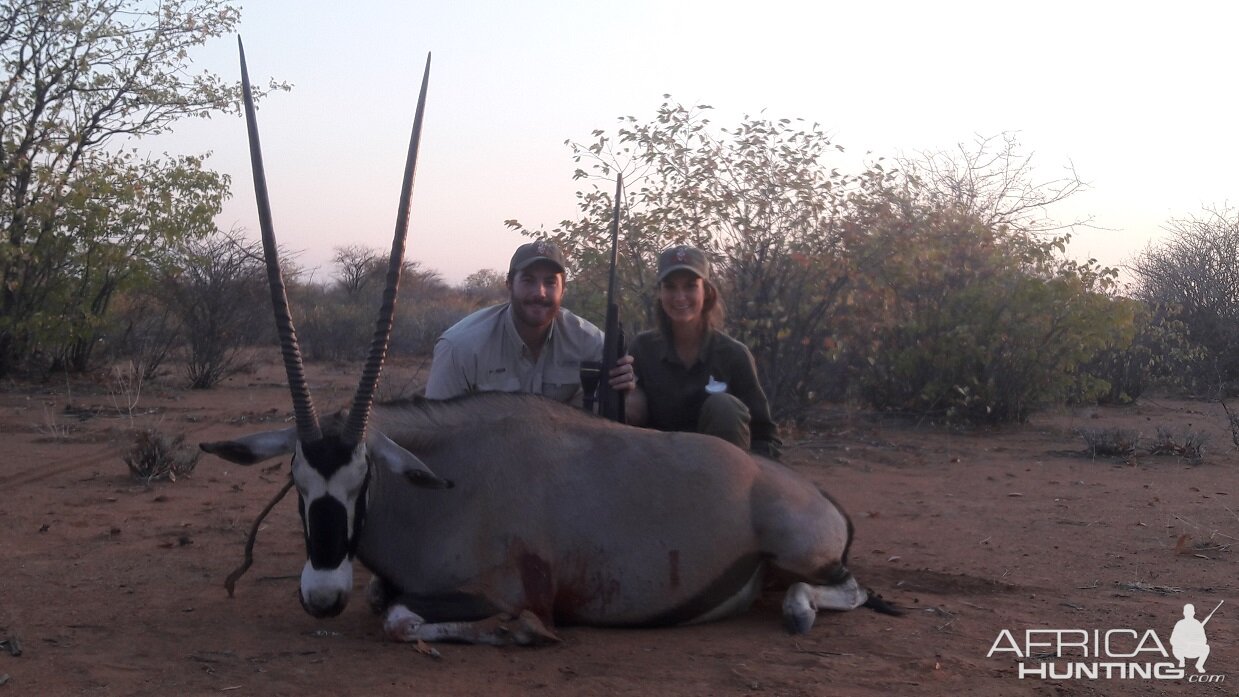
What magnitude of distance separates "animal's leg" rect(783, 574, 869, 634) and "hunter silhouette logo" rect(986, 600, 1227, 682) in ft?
2.41

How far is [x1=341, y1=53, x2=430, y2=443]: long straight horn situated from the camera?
15.7 feet

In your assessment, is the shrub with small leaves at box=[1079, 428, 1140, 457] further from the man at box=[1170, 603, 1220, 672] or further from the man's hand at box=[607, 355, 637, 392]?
the man's hand at box=[607, 355, 637, 392]

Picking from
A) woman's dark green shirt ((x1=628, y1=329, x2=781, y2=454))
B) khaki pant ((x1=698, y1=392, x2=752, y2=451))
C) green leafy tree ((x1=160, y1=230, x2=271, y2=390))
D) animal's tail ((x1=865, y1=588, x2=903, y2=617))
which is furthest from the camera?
green leafy tree ((x1=160, y1=230, x2=271, y2=390))

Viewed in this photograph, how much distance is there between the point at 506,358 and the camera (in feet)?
23.7

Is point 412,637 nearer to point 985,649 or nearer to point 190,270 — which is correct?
point 985,649

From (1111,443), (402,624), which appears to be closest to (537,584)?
(402,624)

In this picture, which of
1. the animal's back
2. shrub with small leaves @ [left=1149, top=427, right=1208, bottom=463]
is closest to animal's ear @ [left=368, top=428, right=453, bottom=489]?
the animal's back

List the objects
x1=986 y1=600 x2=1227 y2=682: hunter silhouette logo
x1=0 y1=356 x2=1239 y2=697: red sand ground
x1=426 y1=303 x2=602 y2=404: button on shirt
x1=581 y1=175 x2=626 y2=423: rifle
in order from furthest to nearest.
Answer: x1=426 y1=303 x2=602 y2=404: button on shirt < x1=581 y1=175 x2=626 y2=423: rifle < x1=986 y1=600 x2=1227 y2=682: hunter silhouette logo < x1=0 y1=356 x2=1239 y2=697: red sand ground

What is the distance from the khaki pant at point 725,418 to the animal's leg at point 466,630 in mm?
1800

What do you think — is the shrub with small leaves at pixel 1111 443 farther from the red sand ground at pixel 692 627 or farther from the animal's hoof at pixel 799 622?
the animal's hoof at pixel 799 622

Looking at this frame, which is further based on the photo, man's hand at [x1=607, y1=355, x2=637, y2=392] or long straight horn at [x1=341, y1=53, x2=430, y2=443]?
man's hand at [x1=607, y1=355, x2=637, y2=392]

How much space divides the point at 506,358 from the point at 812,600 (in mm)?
2766

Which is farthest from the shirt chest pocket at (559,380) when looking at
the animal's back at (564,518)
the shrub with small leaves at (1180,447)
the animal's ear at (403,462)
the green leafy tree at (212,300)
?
the green leafy tree at (212,300)

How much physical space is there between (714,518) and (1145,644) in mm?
2049
